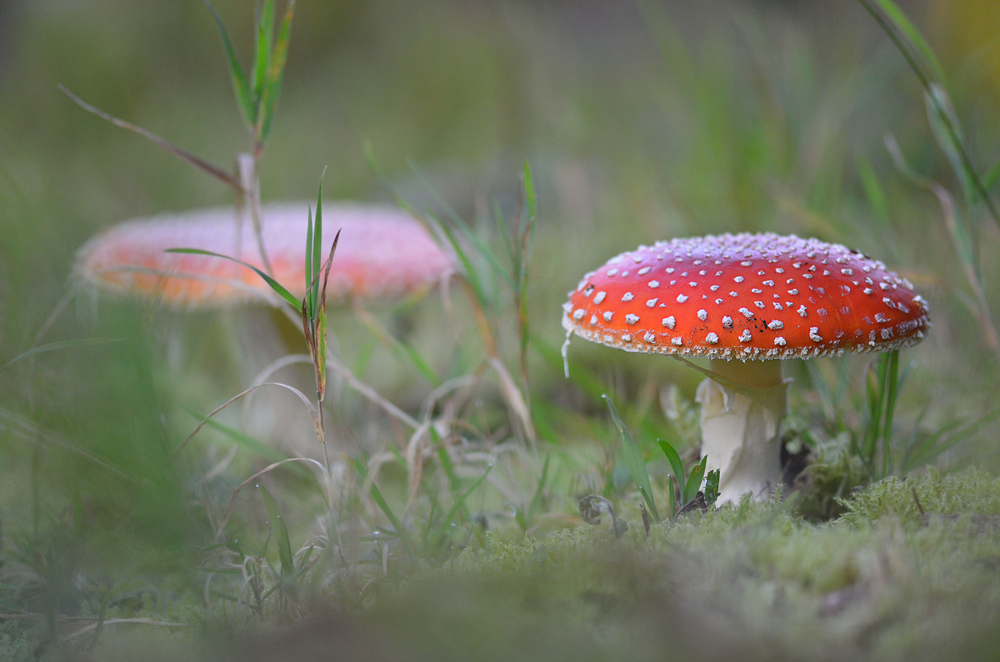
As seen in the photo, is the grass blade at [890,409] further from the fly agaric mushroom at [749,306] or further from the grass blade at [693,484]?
the grass blade at [693,484]

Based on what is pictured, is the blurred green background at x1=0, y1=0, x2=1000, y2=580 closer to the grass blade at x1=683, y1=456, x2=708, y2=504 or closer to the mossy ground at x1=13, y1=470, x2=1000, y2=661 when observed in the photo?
the mossy ground at x1=13, y1=470, x2=1000, y2=661

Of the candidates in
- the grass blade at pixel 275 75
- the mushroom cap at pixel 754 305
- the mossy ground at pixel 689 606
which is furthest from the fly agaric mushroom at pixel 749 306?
the grass blade at pixel 275 75

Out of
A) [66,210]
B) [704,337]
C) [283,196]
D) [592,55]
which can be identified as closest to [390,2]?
[592,55]

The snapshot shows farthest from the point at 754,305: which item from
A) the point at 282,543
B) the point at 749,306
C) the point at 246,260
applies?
the point at 246,260

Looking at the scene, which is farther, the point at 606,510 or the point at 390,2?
the point at 390,2

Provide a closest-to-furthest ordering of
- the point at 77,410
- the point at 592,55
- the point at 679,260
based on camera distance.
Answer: the point at 77,410, the point at 679,260, the point at 592,55

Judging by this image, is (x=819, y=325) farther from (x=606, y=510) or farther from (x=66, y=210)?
(x=66, y=210)

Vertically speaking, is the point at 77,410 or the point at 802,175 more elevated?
the point at 802,175
